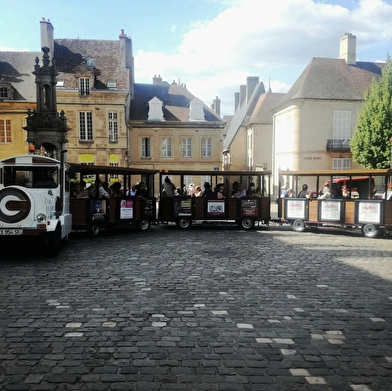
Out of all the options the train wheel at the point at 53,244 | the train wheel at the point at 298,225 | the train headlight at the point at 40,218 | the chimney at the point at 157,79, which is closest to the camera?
the train headlight at the point at 40,218

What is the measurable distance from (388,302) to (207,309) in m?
3.06

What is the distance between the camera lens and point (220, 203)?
18.1 m

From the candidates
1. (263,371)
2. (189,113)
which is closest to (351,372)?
(263,371)

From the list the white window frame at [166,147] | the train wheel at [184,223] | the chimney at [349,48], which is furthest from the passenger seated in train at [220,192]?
the chimney at [349,48]

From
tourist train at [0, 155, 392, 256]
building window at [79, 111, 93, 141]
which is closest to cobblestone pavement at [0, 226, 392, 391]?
tourist train at [0, 155, 392, 256]

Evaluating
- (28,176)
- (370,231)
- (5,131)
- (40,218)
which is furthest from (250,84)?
(40,218)

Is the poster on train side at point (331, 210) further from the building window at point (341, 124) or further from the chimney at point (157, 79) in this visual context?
the chimney at point (157, 79)

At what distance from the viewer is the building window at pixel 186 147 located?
1623 inches

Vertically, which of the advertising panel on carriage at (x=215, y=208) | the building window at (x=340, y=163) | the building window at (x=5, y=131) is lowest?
the advertising panel on carriage at (x=215, y=208)

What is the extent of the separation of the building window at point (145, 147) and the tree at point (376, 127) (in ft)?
60.7

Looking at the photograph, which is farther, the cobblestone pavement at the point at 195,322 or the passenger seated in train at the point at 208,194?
the passenger seated in train at the point at 208,194

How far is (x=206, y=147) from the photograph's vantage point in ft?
136

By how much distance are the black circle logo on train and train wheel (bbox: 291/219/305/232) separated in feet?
37.4

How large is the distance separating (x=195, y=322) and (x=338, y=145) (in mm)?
33552
